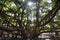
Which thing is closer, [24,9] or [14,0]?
[14,0]

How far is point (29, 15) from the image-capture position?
10.0 feet

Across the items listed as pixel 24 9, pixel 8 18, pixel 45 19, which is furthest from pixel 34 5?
pixel 8 18

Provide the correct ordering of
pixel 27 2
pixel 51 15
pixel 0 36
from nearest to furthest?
pixel 27 2, pixel 51 15, pixel 0 36

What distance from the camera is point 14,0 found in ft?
8.38

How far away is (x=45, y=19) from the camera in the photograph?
9.71ft

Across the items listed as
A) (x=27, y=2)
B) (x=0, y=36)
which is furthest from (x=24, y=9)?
(x=0, y=36)

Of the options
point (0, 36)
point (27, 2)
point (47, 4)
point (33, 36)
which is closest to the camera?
point (27, 2)

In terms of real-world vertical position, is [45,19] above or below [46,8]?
below

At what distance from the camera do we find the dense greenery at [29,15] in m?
2.68

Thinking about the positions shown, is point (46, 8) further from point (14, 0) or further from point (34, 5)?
point (14, 0)

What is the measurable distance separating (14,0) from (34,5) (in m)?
0.48

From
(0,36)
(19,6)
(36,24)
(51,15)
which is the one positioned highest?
(19,6)

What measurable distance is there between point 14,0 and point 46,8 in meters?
0.80

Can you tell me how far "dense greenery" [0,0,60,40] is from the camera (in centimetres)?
268
